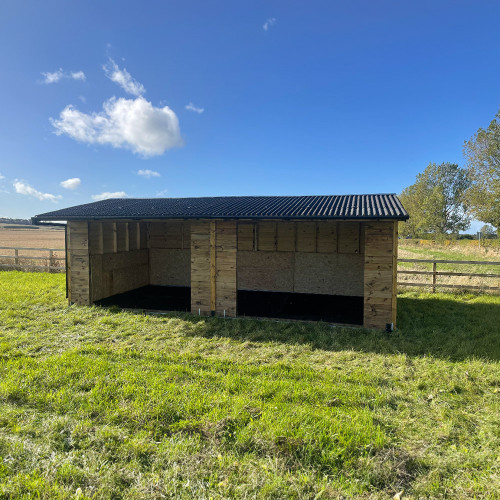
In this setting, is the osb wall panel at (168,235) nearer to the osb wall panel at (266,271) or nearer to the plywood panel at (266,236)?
the osb wall panel at (266,271)

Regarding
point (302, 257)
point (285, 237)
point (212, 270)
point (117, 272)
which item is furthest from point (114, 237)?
point (302, 257)

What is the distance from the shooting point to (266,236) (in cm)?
1059

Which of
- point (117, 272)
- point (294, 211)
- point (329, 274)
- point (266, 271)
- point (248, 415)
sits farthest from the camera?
point (266, 271)

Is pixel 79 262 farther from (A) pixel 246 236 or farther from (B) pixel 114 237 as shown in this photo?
(A) pixel 246 236

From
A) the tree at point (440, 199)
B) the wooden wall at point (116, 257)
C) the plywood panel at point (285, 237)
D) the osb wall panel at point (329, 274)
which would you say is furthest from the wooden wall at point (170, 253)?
the tree at point (440, 199)

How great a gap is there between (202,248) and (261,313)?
217 centimetres

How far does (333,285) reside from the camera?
10.2 metres

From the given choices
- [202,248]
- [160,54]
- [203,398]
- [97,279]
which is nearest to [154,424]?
[203,398]

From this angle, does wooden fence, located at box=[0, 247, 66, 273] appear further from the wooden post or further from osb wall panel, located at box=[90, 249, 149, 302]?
the wooden post

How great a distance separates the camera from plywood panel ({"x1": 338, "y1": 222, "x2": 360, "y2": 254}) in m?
9.76

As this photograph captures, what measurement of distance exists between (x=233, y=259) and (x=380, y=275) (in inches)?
127

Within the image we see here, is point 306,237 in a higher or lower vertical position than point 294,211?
lower

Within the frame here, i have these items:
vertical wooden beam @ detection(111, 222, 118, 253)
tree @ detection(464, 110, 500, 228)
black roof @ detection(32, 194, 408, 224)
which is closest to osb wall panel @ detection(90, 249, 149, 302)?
vertical wooden beam @ detection(111, 222, 118, 253)

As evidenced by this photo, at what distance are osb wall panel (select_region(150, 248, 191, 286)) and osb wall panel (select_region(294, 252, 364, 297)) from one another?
13.3ft
